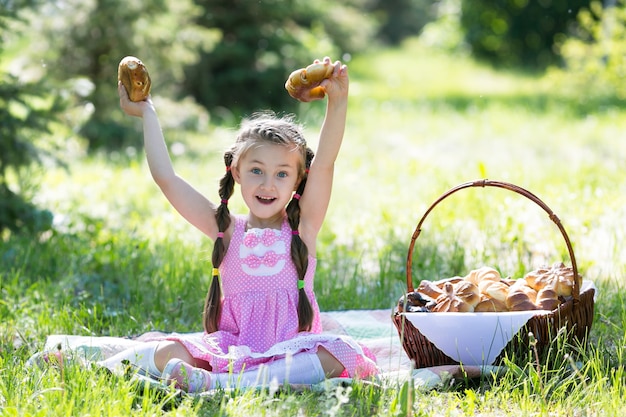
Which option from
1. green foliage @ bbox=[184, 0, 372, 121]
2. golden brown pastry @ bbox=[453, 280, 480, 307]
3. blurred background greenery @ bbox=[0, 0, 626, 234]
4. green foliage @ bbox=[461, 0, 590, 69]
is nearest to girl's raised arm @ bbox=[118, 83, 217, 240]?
golden brown pastry @ bbox=[453, 280, 480, 307]

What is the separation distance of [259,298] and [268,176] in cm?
45

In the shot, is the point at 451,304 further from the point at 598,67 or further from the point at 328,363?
the point at 598,67

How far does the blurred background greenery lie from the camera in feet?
16.5

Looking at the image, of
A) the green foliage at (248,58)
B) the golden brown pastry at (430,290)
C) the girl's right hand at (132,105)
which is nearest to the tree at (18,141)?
the girl's right hand at (132,105)

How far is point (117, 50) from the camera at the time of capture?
742 centimetres

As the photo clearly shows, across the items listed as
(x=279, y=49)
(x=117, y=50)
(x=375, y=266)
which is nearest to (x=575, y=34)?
(x=279, y=49)

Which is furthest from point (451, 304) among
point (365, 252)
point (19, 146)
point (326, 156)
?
point (19, 146)

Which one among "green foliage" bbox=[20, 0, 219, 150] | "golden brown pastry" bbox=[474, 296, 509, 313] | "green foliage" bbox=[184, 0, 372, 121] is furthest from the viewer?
"green foliage" bbox=[184, 0, 372, 121]

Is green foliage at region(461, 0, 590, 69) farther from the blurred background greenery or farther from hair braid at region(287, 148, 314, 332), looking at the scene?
hair braid at region(287, 148, 314, 332)

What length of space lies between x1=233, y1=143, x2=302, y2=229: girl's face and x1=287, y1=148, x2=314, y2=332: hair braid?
0.06 meters

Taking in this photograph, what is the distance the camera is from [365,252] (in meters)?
4.83

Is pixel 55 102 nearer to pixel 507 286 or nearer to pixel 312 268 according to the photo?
pixel 312 268

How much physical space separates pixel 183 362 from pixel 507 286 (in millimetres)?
1240

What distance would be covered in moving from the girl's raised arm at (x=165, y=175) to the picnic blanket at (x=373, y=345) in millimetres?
476
